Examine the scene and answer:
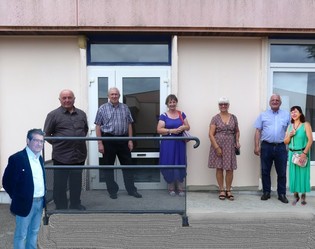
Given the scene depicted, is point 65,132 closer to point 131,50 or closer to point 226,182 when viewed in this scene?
point 131,50

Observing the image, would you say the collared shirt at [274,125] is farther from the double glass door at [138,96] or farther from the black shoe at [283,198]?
the double glass door at [138,96]

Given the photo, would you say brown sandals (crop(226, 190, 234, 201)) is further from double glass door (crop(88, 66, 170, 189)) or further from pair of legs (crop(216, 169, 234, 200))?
double glass door (crop(88, 66, 170, 189))

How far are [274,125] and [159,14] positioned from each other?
7.90ft

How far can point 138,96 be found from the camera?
17.3ft

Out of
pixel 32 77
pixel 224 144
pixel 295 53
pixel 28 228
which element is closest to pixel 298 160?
pixel 224 144

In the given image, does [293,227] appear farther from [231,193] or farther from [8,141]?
[8,141]

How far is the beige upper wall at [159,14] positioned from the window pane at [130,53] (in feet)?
1.41

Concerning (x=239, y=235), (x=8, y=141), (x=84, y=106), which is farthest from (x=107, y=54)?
(x=239, y=235)

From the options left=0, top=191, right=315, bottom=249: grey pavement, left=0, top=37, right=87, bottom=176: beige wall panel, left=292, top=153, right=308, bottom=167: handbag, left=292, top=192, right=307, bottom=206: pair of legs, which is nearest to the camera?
left=0, top=191, right=315, bottom=249: grey pavement

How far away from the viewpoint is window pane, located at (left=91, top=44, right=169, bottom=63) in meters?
5.24

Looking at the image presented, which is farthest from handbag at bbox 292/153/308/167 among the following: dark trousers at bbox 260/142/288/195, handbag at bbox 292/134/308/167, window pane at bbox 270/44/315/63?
window pane at bbox 270/44/315/63

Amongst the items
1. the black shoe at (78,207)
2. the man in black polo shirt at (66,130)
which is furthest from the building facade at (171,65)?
the black shoe at (78,207)

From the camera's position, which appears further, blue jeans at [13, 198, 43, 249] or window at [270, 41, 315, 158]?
window at [270, 41, 315, 158]

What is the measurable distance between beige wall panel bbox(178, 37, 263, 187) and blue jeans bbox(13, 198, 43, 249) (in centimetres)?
276
